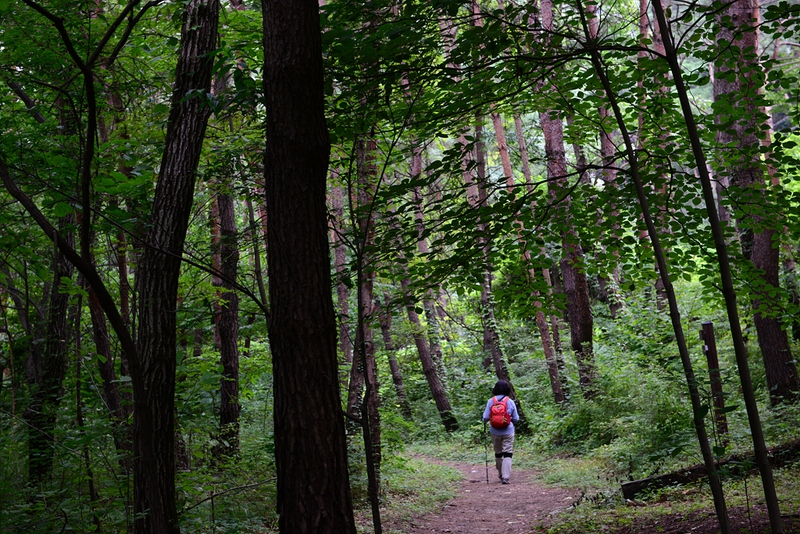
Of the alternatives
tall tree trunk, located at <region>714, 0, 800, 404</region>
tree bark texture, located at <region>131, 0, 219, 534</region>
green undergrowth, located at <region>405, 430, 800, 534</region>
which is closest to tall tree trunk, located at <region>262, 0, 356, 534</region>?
tree bark texture, located at <region>131, 0, 219, 534</region>

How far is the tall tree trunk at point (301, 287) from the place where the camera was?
3.55 metres

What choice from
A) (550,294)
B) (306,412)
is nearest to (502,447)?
(550,294)

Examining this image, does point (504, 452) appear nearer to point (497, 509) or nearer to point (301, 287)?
point (497, 509)

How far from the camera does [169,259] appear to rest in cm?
543

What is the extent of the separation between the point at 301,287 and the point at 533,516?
21.8 feet

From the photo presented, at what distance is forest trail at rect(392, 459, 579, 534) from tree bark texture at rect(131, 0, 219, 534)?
415cm

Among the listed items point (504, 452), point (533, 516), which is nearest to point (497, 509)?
point (533, 516)

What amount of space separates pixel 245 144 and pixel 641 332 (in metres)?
12.7

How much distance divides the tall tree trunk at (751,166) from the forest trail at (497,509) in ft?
13.1

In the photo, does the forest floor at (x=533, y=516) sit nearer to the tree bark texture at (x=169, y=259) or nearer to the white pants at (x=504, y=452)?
the white pants at (x=504, y=452)

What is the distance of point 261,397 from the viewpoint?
722 inches

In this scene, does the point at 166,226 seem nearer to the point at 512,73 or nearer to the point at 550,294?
the point at 512,73

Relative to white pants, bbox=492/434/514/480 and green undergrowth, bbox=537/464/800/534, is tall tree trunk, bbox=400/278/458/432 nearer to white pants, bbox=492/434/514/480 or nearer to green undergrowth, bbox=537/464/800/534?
white pants, bbox=492/434/514/480

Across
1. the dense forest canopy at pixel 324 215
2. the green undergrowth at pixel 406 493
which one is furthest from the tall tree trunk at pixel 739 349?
the green undergrowth at pixel 406 493
